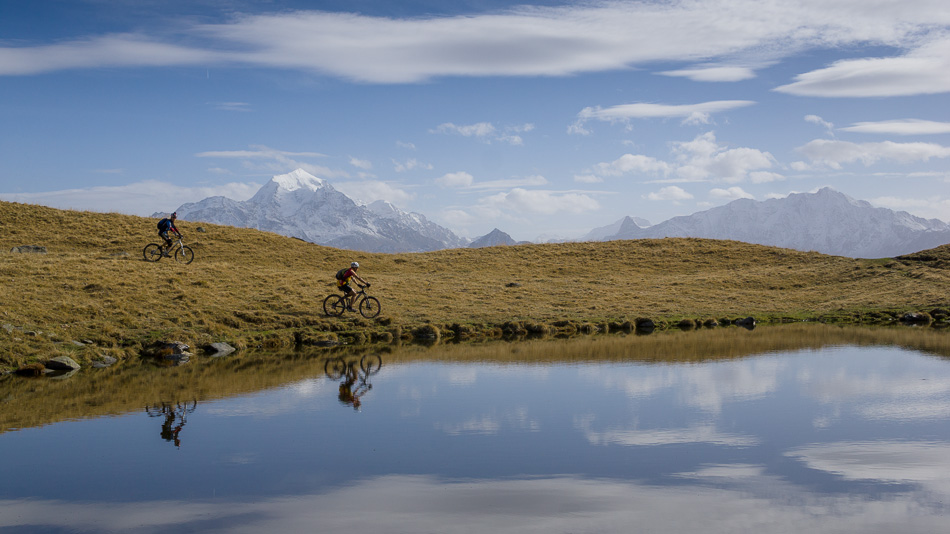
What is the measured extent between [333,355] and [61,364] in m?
10.5

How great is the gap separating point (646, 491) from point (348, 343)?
25304 millimetres

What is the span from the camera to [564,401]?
2123 cm

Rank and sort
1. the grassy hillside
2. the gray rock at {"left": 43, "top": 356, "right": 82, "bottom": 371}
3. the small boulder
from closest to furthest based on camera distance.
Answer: the gray rock at {"left": 43, "top": 356, "right": 82, "bottom": 371} < the grassy hillside < the small boulder

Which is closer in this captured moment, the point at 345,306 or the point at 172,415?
the point at 172,415

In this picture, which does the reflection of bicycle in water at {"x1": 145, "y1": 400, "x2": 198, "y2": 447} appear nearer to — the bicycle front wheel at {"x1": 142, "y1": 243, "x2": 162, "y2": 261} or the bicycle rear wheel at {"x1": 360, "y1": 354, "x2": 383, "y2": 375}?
the bicycle rear wheel at {"x1": 360, "y1": 354, "x2": 383, "y2": 375}

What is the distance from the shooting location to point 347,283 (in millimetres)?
38969

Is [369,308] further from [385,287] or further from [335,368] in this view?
[335,368]

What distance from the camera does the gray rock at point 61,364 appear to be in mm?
27334

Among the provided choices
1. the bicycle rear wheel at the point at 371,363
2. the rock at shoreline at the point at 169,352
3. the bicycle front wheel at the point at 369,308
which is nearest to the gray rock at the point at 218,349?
the rock at shoreline at the point at 169,352

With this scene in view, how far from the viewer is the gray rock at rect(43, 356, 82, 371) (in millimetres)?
27334

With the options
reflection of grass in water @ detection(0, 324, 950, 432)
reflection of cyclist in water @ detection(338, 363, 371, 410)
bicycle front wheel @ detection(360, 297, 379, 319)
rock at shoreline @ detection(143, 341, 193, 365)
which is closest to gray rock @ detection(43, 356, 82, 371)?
reflection of grass in water @ detection(0, 324, 950, 432)

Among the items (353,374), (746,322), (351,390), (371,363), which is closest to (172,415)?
(351,390)

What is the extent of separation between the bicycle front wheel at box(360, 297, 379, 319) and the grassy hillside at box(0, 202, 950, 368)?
60cm

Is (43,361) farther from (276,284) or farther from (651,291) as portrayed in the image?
(651,291)
